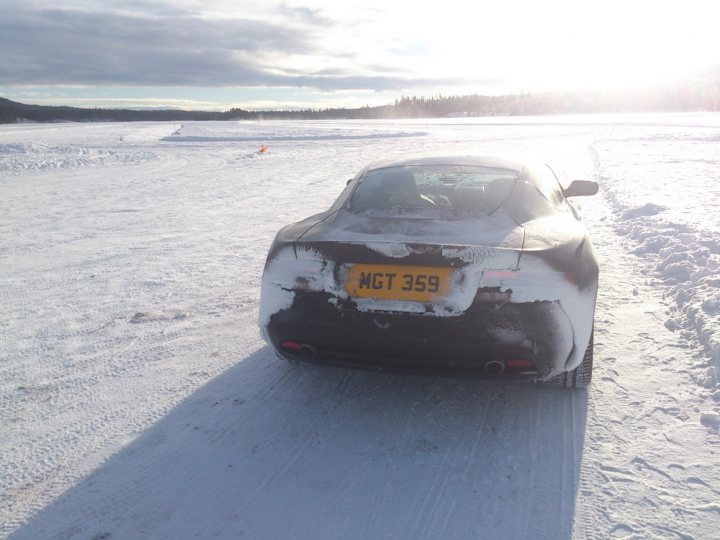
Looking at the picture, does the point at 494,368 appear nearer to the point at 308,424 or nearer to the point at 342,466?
the point at 342,466

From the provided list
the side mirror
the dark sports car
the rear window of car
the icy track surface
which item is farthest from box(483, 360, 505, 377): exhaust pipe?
the side mirror

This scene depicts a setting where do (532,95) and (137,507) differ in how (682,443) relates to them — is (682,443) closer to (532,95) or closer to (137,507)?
(137,507)

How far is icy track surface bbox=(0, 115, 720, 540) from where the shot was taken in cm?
236

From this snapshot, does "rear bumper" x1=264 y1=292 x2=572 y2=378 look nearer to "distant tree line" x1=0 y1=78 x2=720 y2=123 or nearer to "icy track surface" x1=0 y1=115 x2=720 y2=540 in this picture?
"icy track surface" x1=0 y1=115 x2=720 y2=540

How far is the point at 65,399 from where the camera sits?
3.34 m

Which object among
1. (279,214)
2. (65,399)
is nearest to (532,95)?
(279,214)

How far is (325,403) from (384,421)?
39 centimetres

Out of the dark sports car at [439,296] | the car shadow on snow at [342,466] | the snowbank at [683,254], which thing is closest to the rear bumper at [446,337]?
the dark sports car at [439,296]

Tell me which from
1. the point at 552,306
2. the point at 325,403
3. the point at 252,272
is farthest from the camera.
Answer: the point at 252,272

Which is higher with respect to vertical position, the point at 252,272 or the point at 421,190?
the point at 421,190

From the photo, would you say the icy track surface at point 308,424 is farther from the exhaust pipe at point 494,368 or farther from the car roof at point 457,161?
the car roof at point 457,161

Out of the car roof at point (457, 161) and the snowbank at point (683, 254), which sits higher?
the car roof at point (457, 161)

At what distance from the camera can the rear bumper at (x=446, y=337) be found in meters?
2.76

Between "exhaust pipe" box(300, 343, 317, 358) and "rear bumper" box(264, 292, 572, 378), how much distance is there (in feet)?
0.13
